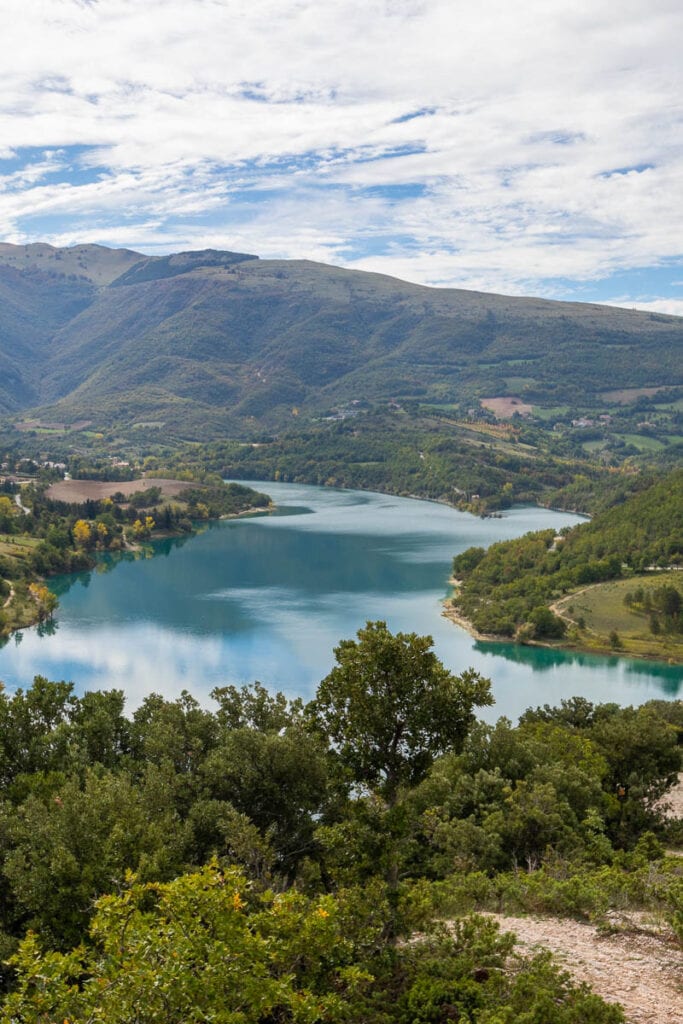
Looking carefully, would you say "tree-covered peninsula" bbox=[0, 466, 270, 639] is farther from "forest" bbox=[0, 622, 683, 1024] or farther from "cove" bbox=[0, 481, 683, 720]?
"forest" bbox=[0, 622, 683, 1024]

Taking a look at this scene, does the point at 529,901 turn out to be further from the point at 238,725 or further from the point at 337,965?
the point at 238,725

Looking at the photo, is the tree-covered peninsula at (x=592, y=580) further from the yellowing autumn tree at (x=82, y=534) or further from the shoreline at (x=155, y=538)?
the yellowing autumn tree at (x=82, y=534)

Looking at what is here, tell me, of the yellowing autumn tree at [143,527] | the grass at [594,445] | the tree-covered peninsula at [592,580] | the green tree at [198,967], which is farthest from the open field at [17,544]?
the grass at [594,445]

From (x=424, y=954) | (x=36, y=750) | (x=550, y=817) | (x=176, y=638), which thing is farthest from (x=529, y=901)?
(x=176, y=638)

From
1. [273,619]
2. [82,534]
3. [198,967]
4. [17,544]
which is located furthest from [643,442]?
[198,967]

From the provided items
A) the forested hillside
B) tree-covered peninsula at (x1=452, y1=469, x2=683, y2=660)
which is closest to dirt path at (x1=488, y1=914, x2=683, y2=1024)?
tree-covered peninsula at (x1=452, y1=469, x2=683, y2=660)

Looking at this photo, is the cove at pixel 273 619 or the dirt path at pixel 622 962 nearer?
the dirt path at pixel 622 962

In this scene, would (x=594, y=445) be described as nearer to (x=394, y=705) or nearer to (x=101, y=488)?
(x=101, y=488)

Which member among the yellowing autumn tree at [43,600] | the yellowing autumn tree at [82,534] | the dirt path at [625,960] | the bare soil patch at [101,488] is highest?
the bare soil patch at [101,488]
